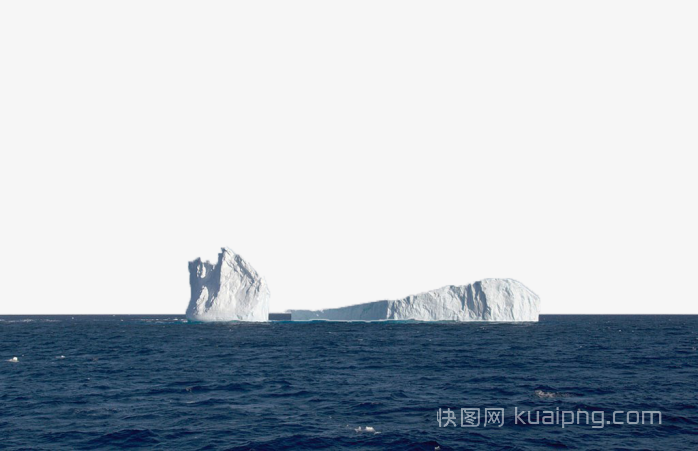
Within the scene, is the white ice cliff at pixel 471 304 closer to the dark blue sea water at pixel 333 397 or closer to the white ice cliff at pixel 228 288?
the white ice cliff at pixel 228 288

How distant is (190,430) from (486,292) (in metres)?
74.6

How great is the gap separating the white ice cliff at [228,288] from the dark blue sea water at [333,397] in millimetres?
40636

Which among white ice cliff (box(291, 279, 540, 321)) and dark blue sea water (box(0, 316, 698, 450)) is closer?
dark blue sea water (box(0, 316, 698, 450))

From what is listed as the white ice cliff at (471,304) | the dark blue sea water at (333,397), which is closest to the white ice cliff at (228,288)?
the white ice cliff at (471,304)

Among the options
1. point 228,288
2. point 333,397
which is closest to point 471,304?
point 228,288

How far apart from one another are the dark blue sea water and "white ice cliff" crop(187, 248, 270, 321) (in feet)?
133

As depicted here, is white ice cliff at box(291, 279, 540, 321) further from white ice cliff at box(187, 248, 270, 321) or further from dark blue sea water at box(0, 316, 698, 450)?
dark blue sea water at box(0, 316, 698, 450)

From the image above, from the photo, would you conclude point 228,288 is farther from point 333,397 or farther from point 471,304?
point 333,397

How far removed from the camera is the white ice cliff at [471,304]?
8931cm

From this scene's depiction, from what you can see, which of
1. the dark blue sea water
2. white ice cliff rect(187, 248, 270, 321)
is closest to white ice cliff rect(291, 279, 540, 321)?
white ice cliff rect(187, 248, 270, 321)

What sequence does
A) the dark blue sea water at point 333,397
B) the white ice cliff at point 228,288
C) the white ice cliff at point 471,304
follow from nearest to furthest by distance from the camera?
the dark blue sea water at point 333,397
the white ice cliff at point 228,288
the white ice cliff at point 471,304

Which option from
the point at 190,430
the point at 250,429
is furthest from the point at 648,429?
the point at 190,430

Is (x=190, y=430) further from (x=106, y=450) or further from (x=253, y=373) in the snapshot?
(x=253, y=373)

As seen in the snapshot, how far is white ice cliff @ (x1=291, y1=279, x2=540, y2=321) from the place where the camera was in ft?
293
